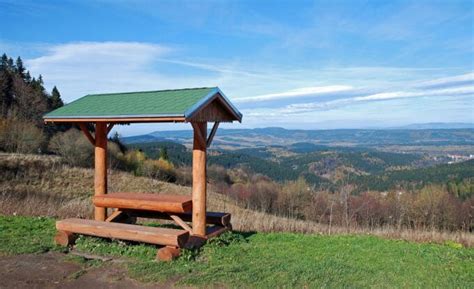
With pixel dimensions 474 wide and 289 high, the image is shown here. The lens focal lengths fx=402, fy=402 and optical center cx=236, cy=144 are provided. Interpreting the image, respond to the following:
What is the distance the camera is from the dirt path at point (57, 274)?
509 cm

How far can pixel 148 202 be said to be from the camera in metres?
7.10

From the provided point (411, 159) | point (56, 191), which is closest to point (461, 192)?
point (56, 191)

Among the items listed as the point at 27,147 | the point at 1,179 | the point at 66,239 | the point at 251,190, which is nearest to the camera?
the point at 66,239

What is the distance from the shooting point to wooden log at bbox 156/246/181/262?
19.4 feet

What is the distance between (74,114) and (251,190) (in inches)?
1296

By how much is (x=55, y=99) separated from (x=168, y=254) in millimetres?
46116

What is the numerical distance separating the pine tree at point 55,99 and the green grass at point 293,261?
4163cm

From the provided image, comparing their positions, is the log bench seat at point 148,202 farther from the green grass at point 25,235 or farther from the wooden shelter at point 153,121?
the green grass at point 25,235

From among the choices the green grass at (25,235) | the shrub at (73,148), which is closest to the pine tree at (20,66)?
the shrub at (73,148)

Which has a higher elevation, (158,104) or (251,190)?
(158,104)

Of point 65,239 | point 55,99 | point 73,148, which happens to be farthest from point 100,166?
point 55,99

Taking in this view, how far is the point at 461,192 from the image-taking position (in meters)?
46.1

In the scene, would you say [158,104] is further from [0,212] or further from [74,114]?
[0,212]

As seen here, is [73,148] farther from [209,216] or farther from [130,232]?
[130,232]
